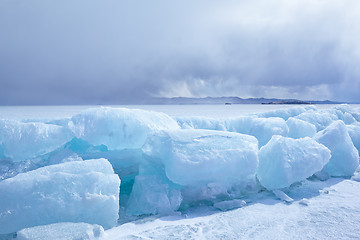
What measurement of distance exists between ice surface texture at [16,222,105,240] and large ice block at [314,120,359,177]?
4099 mm

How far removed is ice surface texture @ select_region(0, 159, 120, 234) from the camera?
2.52 m

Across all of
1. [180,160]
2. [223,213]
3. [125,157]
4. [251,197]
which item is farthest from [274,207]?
→ [125,157]

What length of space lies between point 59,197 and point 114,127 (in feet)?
5.30

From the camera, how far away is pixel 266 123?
18.5ft

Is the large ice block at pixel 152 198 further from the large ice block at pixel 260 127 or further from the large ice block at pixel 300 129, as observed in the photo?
the large ice block at pixel 300 129

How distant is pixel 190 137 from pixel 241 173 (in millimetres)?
899

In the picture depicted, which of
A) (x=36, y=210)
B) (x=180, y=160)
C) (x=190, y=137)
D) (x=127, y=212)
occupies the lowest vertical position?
(x=127, y=212)

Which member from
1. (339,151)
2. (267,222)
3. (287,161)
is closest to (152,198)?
(267,222)

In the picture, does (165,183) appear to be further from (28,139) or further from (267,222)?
(28,139)

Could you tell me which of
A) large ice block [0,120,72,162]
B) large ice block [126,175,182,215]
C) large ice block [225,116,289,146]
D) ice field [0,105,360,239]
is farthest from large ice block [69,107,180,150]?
large ice block [225,116,289,146]

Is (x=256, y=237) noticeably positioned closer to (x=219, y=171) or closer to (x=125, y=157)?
(x=219, y=171)

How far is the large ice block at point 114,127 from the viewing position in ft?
12.9

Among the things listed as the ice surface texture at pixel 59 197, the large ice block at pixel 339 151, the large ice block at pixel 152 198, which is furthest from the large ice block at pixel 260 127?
the ice surface texture at pixel 59 197

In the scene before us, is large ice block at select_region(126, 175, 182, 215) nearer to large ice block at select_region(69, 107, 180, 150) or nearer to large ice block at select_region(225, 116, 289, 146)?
large ice block at select_region(69, 107, 180, 150)
